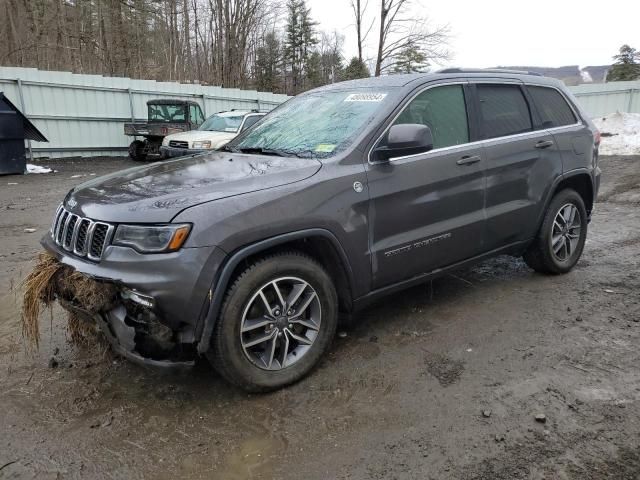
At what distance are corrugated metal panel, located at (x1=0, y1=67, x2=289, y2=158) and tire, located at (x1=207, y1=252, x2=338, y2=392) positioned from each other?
1587 centimetres

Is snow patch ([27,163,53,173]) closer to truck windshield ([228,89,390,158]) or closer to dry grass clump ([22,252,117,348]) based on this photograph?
truck windshield ([228,89,390,158])

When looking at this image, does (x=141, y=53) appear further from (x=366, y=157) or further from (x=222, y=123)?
(x=366, y=157)

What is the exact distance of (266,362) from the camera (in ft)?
9.55

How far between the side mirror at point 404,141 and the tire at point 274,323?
0.90 m

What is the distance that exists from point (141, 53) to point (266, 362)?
1283 inches

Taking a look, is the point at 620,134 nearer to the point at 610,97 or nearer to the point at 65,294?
the point at 610,97

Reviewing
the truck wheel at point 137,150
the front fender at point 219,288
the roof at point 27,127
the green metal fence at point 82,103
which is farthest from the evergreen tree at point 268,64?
the front fender at point 219,288

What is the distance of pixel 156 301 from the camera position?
249 centimetres

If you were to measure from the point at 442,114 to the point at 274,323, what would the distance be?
210 centimetres

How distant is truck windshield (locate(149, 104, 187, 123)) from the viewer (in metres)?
16.1

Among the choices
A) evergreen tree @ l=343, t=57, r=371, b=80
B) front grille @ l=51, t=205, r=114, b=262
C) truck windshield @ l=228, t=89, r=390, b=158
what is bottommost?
front grille @ l=51, t=205, r=114, b=262

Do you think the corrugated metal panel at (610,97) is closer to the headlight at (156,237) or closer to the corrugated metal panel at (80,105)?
the corrugated metal panel at (80,105)

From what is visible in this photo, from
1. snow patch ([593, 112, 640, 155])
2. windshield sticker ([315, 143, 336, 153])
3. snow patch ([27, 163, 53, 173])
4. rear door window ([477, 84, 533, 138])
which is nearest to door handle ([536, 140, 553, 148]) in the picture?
→ rear door window ([477, 84, 533, 138])

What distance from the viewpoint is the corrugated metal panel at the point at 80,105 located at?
1566 centimetres
